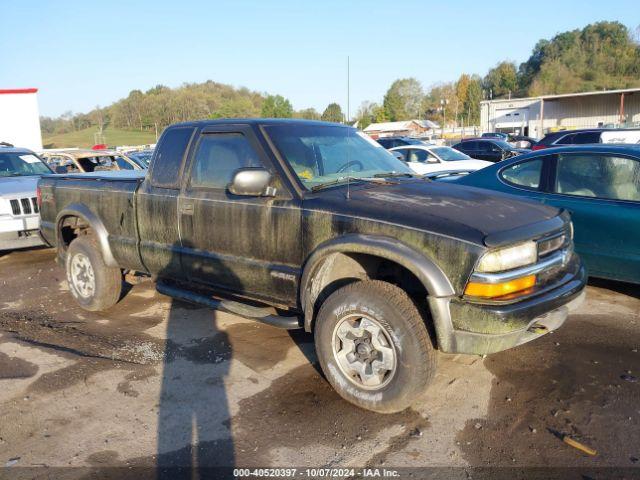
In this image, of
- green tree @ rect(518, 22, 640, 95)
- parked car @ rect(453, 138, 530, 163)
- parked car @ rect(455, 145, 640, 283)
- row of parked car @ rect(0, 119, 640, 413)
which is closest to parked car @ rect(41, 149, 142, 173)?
row of parked car @ rect(0, 119, 640, 413)

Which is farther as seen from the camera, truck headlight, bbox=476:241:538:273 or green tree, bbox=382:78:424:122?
green tree, bbox=382:78:424:122

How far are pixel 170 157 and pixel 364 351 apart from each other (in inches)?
101

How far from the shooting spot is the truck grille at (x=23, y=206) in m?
7.96

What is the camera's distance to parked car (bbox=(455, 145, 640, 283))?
5211mm

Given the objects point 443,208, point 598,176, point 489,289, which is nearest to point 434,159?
point 598,176

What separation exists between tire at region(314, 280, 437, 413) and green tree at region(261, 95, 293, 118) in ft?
163

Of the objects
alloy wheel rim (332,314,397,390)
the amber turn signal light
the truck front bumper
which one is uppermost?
the amber turn signal light

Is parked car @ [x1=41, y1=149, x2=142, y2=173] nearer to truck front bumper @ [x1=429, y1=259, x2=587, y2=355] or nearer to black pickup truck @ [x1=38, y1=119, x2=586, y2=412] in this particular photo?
black pickup truck @ [x1=38, y1=119, x2=586, y2=412]

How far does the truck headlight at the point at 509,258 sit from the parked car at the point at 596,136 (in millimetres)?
9621

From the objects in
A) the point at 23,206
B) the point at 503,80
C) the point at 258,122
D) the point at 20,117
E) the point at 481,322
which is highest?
the point at 503,80

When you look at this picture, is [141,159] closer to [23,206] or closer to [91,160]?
[91,160]

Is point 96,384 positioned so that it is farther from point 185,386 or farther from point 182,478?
point 182,478

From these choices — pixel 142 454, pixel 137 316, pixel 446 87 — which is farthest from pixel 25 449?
pixel 446 87

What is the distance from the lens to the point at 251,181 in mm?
3811
